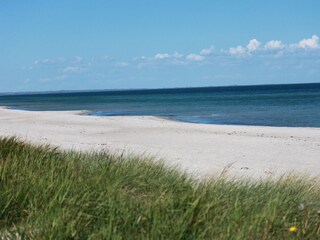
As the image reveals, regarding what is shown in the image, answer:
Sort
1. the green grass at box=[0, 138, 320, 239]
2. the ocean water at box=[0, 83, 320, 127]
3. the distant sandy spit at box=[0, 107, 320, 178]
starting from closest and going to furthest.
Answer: the green grass at box=[0, 138, 320, 239], the distant sandy spit at box=[0, 107, 320, 178], the ocean water at box=[0, 83, 320, 127]

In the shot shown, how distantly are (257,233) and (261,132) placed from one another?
2111cm

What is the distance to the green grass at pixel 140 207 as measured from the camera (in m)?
4.33

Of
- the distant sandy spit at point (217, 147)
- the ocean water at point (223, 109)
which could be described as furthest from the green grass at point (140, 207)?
the ocean water at point (223, 109)

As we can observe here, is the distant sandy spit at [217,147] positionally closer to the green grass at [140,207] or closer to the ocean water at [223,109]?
the green grass at [140,207]

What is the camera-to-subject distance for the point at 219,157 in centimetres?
1548

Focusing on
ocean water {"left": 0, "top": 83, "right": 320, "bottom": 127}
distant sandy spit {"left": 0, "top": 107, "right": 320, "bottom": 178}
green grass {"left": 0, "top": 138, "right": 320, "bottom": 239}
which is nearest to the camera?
green grass {"left": 0, "top": 138, "right": 320, "bottom": 239}

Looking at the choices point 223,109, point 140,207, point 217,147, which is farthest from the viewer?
point 223,109

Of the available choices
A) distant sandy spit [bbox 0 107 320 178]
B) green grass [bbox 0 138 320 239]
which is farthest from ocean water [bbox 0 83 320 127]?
green grass [bbox 0 138 320 239]

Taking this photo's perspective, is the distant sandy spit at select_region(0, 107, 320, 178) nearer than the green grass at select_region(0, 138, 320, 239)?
No

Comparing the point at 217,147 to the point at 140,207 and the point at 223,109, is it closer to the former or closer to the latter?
the point at 140,207

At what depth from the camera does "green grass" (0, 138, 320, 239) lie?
4.33 metres

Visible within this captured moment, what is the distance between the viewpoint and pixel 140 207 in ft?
16.1

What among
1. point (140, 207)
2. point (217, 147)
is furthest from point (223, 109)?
point (140, 207)

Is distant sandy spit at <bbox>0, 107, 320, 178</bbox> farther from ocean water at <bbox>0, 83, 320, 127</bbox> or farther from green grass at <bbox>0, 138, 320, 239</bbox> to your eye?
ocean water at <bbox>0, 83, 320, 127</bbox>
